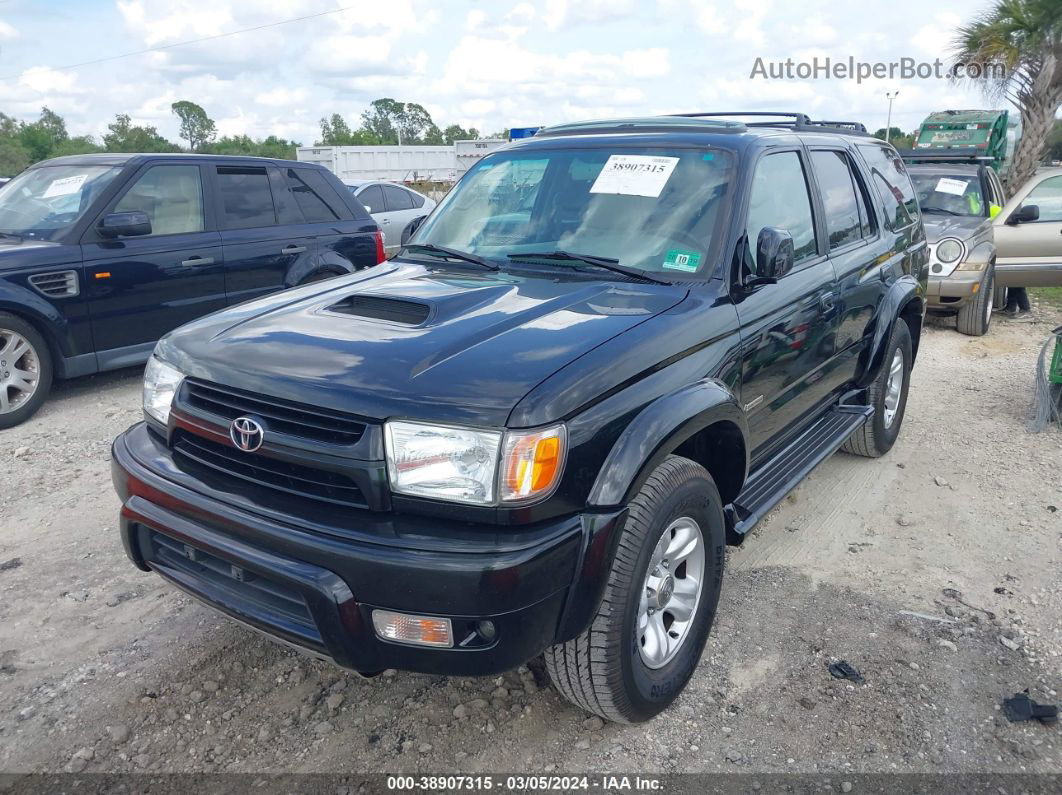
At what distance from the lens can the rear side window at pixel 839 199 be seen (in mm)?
4156

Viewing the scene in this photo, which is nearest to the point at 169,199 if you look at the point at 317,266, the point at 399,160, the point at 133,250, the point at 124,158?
the point at 124,158

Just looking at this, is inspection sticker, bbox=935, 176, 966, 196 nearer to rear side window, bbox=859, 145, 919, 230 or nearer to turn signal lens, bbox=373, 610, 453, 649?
Answer: rear side window, bbox=859, 145, 919, 230

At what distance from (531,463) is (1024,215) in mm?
8841

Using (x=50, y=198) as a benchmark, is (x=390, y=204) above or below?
below

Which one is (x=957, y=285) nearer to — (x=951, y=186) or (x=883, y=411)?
(x=951, y=186)

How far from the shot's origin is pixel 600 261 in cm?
327

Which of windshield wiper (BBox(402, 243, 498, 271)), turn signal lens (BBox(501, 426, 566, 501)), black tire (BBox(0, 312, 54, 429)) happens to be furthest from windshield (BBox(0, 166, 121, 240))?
turn signal lens (BBox(501, 426, 566, 501))

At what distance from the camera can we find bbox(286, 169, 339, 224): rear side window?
7.41 metres

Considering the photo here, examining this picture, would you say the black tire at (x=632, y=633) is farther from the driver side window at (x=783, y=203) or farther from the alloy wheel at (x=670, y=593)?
the driver side window at (x=783, y=203)

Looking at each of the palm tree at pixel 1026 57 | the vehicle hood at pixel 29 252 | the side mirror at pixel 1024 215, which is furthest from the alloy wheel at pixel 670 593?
the palm tree at pixel 1026 57

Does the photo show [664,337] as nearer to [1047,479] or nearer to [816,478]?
[816,478]

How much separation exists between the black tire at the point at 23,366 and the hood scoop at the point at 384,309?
380 centimetres

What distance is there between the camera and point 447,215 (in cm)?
402

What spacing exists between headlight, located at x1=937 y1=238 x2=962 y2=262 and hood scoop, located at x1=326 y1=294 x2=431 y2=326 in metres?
7.36
